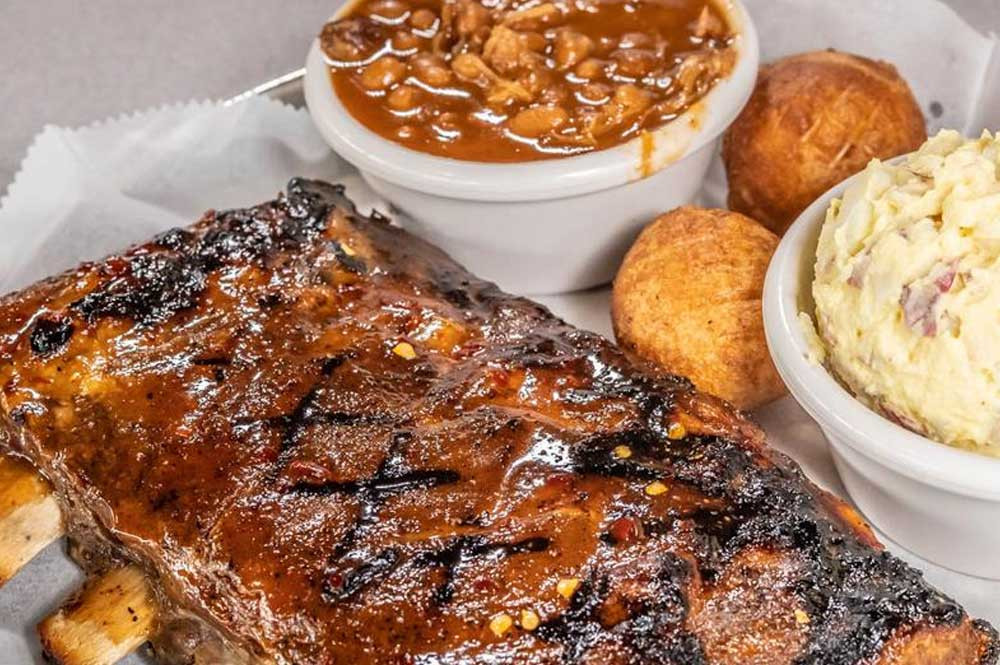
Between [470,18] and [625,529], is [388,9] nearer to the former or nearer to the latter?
[470,18]

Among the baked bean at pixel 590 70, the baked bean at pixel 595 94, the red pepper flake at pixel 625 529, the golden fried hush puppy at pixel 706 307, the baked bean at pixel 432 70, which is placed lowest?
the golden fried hush puppy at pixel 706 307

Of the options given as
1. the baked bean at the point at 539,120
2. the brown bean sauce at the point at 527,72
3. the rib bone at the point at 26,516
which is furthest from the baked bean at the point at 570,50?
the rib bone at the point at 26,516

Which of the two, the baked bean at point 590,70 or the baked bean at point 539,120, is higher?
the baked bean at point 590,70

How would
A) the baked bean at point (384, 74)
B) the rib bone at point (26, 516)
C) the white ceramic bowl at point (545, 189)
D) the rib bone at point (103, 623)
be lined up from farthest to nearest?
1. the baked bean at point (384, 74)
2. the white ceramic bowl at point (545, 189)
3. the rib bone at point (26, 516)
4. the rib bone at point (103, 623)

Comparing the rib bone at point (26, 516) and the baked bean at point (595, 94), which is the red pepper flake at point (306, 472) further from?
the baked bean at point (595, 94)

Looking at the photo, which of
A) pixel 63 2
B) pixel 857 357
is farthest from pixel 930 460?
pixel 63 2

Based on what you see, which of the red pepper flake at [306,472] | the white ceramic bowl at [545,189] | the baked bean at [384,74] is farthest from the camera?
the baked bean at [384,74]

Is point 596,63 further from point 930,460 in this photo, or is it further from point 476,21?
point 930,460

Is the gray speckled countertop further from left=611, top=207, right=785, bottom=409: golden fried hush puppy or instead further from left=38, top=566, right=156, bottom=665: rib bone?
left=38, top=566, right=156, bottom=665: rib bone
